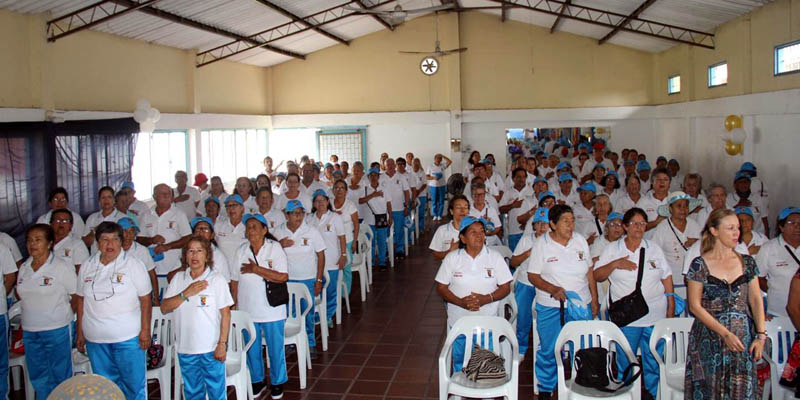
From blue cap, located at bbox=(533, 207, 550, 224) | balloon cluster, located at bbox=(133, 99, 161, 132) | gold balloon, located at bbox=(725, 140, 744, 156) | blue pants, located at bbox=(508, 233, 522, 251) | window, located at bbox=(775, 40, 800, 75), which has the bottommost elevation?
blue pants, located at bbox=(508, 233, 522, 251)

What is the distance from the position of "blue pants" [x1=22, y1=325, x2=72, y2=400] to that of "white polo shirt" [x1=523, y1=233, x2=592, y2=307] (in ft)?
A: 11.1

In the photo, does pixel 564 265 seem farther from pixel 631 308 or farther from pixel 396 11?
pixel 396 11

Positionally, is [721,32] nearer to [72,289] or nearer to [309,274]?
[309,274]

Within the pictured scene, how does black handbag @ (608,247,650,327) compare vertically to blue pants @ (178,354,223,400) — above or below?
above

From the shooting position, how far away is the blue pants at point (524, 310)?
570 centimetres

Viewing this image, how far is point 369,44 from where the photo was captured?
17.3m

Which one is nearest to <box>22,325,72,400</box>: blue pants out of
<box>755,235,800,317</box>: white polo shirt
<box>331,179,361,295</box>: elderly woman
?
<box>331,179,361,295</box>: elderly woman

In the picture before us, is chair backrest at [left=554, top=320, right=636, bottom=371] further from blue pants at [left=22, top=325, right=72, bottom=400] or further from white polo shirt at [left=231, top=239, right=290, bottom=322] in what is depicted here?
blue pants at [left=22, top=325, right=72, bottom=400]

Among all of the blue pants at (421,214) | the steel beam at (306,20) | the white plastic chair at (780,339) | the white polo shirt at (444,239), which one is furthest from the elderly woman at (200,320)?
the blue pants at (421,214)

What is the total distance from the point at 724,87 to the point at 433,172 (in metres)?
5.86

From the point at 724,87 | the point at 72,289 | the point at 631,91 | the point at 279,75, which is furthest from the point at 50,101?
the point at 631,91

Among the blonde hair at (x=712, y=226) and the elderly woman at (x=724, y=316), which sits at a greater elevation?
the blonde hair at (x=712, y=226)

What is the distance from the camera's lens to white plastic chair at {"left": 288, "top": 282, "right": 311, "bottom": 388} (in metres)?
5.61

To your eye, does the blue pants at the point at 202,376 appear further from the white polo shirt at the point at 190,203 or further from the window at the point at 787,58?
the window at the point at 787,58
